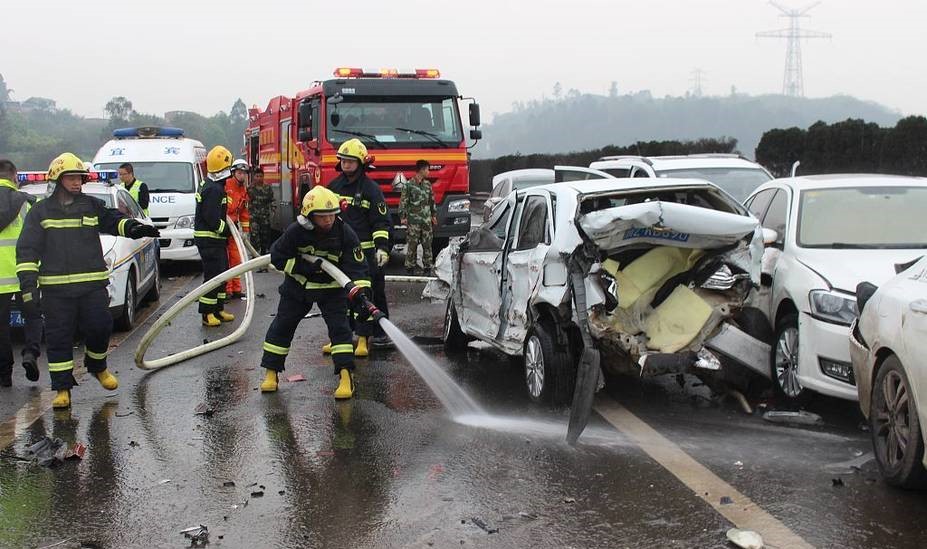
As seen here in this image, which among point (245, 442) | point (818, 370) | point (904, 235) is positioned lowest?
point (245, 442)

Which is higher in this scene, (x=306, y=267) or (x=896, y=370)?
(x=306, y=267)

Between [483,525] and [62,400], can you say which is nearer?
[483,525]

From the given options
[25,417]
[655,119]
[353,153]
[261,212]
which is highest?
[655,119]

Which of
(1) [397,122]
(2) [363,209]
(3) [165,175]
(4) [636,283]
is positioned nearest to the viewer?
(4) [636,283]

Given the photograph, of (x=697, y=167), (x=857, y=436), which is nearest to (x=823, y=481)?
(x=857, y=436)

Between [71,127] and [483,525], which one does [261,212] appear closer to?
[483,525]

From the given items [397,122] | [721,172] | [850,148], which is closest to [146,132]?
[397,122]

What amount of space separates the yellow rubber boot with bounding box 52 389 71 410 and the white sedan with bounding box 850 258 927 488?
18.3ft

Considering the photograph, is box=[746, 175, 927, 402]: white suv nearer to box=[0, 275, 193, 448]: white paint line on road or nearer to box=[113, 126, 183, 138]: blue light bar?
box=[0, 275, 193, 448]: white paint line on road

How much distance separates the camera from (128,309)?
10.9m

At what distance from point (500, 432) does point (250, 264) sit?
308 cm

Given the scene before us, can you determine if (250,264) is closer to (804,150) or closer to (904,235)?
(904,235)

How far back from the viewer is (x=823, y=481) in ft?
18.1

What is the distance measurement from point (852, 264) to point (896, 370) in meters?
1.89
